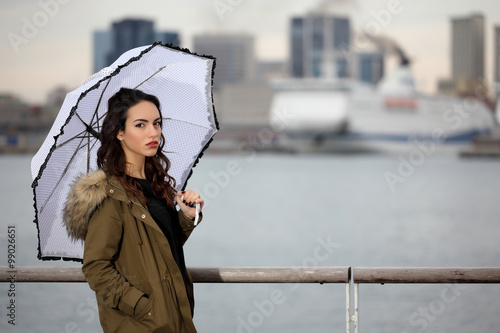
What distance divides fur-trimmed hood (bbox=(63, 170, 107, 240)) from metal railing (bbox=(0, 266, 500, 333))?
1.95ft

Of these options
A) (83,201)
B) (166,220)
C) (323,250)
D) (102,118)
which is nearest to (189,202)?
(166,220)

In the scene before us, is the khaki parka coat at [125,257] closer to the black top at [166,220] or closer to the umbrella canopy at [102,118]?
the black top at [166,220]

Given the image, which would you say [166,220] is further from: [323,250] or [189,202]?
[323,250]

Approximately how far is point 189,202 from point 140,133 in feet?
0.81

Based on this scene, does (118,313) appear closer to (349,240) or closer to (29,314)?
(29,314)

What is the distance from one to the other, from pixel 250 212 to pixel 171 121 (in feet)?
114

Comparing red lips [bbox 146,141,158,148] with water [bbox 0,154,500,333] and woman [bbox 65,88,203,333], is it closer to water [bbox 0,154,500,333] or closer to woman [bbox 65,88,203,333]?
woman [bbox 65,88,203,333]

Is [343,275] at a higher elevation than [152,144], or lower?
lower

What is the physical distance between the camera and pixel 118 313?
1938 millimetres

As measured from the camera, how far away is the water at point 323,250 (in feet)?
42.2

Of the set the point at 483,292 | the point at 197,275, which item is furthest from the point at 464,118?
the point at 197,275

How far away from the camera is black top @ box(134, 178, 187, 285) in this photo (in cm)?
203

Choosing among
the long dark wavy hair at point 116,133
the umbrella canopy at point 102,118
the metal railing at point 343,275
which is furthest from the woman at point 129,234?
the metal railing at point 343,275

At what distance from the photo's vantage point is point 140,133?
2.05 metres
